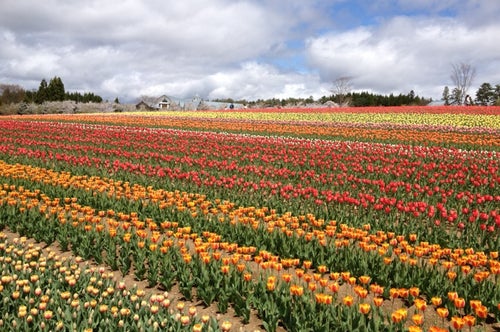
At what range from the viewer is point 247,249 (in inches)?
221

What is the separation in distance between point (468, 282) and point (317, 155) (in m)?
10.5

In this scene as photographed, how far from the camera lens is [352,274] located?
18.8ft

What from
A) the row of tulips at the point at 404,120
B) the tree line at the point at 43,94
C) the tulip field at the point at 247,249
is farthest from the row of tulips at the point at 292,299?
the tree line at the point at 43,94

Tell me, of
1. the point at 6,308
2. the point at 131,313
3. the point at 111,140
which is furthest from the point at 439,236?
the point at 111,140

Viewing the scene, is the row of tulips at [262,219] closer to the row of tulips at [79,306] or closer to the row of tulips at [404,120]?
the row of tulips at [79,306]

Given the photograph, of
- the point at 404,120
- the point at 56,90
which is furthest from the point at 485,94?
the point at 56,90

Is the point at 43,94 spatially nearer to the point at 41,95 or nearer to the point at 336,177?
the point at 41,95

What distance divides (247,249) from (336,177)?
6.85 meters

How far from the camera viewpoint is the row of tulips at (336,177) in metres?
7.94

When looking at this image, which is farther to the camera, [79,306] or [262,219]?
[262,219]

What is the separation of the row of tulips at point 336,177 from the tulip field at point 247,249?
67 millimetres

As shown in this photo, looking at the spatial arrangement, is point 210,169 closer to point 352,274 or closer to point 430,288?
point 352,274

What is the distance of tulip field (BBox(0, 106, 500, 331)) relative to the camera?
4449 millimetres

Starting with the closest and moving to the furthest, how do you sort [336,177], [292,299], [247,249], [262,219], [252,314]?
[292,299] → [252,314] → [247,249] → [262,219] → [336,177]
